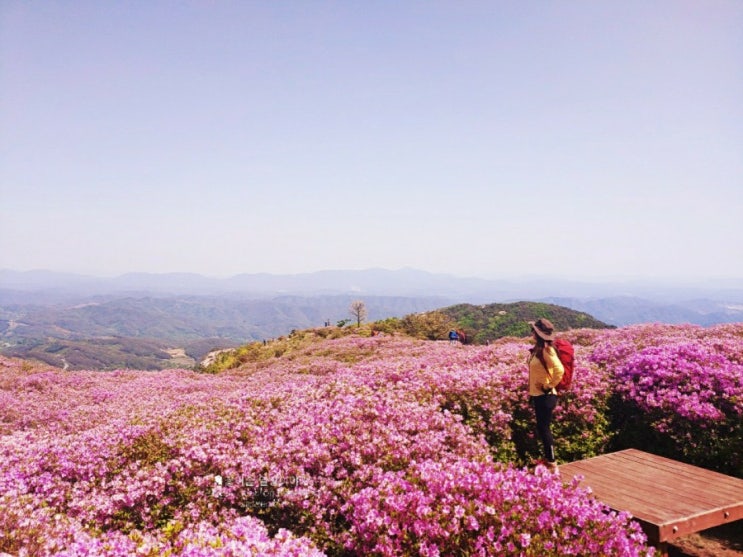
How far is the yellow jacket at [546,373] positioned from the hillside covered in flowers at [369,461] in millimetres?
1346

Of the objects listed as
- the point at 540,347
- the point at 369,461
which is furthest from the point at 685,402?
the point at 369,461

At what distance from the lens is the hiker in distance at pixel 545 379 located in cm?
818

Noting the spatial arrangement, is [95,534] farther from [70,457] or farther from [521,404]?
[521,404]

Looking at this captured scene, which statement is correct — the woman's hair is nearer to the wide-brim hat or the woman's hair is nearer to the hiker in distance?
the hiker in distance

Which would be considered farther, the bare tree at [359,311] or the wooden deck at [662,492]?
the bare tree at [359,311]

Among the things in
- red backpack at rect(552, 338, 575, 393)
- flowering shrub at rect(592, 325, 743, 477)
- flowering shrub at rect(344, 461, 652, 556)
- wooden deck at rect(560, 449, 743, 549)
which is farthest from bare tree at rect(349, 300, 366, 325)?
flowering shrub at rect(344, 461, 652, 556)

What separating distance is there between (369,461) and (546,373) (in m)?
3.57

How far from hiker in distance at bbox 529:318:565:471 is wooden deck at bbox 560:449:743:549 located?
0.68 metres

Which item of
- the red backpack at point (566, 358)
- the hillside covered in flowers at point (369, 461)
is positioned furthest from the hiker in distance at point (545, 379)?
the hillside covered in flowers at point (369, 461)

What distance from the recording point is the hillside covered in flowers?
16.5 ft

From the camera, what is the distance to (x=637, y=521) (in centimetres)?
582

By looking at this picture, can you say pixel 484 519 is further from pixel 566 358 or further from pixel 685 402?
pixel 685 402

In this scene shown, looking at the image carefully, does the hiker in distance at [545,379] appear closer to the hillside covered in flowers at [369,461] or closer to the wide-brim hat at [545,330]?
the wide-brim hat at [545,330]

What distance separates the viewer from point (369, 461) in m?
7.20
